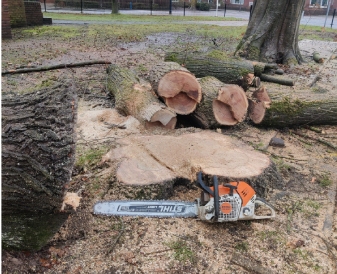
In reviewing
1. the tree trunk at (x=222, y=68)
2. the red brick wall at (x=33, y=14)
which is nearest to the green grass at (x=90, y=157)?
the tree trunk at (x=222, y=68)

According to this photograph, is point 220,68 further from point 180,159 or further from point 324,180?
point 180,159

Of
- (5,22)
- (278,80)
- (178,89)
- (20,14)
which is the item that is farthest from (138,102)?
(20,14)

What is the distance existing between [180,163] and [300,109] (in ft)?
7.39

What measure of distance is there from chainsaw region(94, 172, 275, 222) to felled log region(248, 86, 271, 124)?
1.82m

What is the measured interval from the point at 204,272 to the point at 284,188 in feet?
4.38

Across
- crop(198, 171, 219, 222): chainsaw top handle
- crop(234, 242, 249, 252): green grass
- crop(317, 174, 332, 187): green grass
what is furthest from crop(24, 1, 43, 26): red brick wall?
crop(234, 242, 249, 252): green grass

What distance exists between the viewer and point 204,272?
2.15 m

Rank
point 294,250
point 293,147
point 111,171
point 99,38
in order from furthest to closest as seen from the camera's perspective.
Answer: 1. point 99,38
2. point 293,147
3. point 111,171
4. point 294,250

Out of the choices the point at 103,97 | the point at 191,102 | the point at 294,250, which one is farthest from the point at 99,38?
the point at 294,250

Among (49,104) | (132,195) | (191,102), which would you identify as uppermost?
(49,104)

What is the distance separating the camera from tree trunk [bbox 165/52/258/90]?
527 centimetres

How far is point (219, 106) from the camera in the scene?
401 centimetres

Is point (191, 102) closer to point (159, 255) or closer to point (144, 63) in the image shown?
point (159, 255)

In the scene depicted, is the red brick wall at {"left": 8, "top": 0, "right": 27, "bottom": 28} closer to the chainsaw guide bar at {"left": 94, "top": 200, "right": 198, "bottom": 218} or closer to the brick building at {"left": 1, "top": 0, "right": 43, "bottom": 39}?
the brick building at {"left": 1, "top": 0, "right": 43, "bottom": 39}
